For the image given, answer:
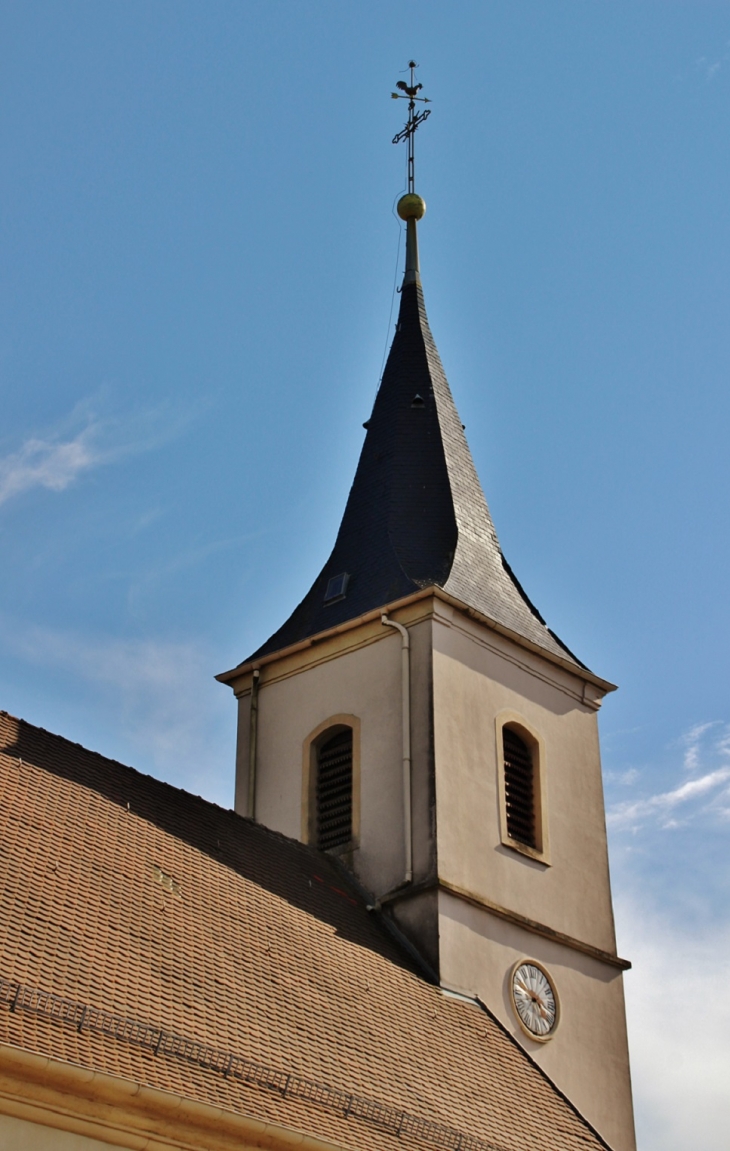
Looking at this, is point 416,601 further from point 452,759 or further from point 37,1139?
point 37,1139

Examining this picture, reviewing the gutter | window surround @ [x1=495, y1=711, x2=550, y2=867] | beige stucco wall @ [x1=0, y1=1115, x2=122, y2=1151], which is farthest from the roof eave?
beige stucco wall @ [x1=0, y1=1115, x2=122, y2=1151]

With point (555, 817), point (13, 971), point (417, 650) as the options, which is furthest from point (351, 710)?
point (13, 971)

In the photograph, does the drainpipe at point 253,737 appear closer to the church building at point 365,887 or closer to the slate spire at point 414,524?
the church building at point 365,887

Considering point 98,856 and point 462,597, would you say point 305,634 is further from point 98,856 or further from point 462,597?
point 98,856

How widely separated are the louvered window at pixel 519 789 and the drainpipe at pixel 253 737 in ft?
10.2

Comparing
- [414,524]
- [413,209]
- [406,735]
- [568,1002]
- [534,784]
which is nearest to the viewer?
[568,1002]

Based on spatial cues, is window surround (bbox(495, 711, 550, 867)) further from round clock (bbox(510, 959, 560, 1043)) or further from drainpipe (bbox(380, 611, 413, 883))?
round clock (bbox(510, 959, 560, 1043))

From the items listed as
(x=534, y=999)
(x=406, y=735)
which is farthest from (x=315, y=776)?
(x=534, y=999)

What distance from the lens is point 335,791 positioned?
20250 mm

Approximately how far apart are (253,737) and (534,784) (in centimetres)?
355

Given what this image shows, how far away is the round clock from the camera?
59.8ft

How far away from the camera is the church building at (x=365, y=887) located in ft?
41.0

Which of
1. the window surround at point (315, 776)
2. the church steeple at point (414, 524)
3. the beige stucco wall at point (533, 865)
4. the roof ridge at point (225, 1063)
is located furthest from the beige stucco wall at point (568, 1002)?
the church steeple at point (414, 524)

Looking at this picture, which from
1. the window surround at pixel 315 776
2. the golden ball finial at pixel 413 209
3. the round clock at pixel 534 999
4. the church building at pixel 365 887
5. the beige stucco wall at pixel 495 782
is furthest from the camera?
the golden ball finial at pixel 413 209
